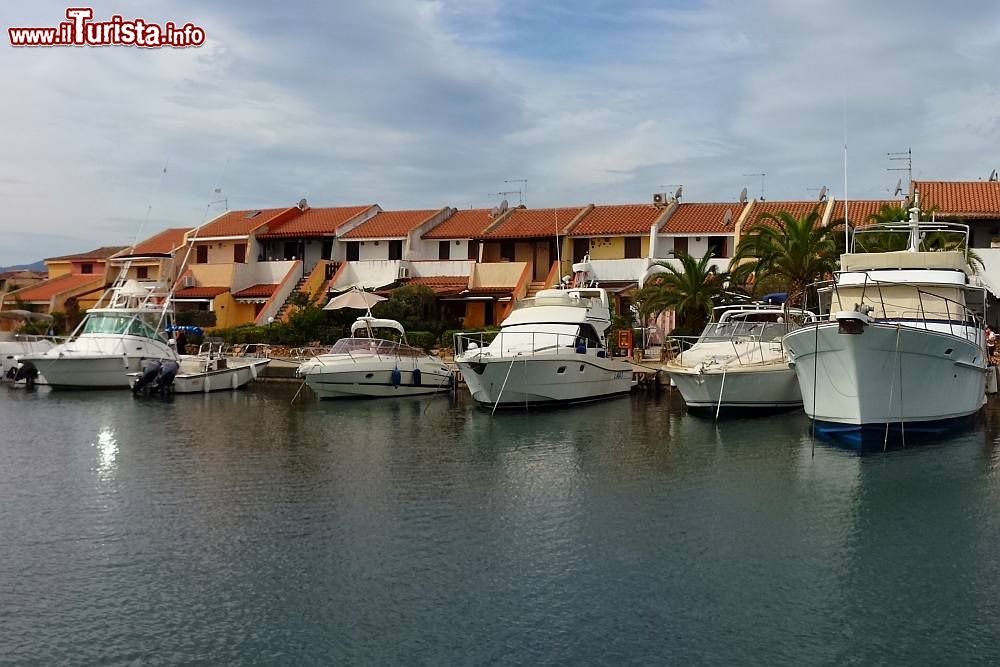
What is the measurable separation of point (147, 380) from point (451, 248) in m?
21.7

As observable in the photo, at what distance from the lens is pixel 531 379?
2828 centimetres

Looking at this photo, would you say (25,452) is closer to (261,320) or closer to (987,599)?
(987,599)

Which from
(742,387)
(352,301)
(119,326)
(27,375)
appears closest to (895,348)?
(742,387)

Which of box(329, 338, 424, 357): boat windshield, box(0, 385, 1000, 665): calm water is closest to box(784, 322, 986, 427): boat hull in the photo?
box(0, 385, 1000, 665): calm water

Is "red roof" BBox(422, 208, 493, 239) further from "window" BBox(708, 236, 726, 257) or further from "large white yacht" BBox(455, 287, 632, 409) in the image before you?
"large white yacht" BBox(455, 287, 632, 409)

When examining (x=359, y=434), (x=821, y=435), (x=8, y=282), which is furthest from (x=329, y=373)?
(x=8, y=282)

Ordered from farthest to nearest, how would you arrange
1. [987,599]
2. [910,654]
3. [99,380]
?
[99,380]
[987,599]
[910,654]

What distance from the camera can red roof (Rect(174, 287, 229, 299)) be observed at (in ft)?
165

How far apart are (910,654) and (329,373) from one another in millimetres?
23818

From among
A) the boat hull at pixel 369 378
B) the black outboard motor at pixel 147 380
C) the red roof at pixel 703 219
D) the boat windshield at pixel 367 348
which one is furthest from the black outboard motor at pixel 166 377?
the red roof at pixel 703 219

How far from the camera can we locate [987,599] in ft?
38.5

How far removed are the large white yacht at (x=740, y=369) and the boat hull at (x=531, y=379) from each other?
304 centimetres

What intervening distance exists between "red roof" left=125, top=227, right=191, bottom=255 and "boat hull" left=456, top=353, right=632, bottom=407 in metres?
34.1

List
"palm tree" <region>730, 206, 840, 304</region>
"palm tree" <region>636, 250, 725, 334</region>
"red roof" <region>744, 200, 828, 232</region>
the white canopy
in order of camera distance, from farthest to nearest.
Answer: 1. "red roof" <region>744, 200, 828, 232</region>
2. "palm tree" <region>636, 250, 725, 334</region>
3. "palm tree" <region>730, 206, 840, 304</region>
4. the white canopy
